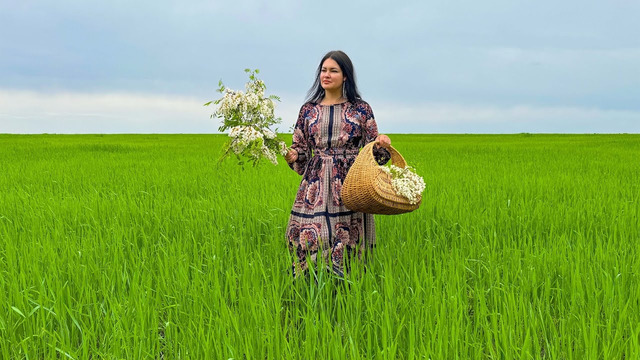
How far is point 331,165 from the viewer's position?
2680 millimetres

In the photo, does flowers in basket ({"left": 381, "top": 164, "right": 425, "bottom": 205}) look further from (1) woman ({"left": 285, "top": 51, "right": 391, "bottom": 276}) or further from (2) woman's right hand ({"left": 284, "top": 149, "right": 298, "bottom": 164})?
(2) woman's right hand ({"left": 284, "top": 149, "right": 298, "bottom": 164})

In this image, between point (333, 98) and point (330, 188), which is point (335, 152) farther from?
point (333, 98)

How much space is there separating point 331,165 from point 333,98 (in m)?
0.42

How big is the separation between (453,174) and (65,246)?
5500mm

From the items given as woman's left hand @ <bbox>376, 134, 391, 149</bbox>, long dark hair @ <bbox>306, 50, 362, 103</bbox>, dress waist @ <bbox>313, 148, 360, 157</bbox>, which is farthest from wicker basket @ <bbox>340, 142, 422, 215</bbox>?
long dark hair @ <bbox>306, 50, 362, 103</bbox>

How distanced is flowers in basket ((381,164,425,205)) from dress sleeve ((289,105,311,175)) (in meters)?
0.59

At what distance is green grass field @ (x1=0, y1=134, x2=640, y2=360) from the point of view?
191 centimetres

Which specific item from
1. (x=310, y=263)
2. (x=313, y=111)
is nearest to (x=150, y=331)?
(x=310, y=263)

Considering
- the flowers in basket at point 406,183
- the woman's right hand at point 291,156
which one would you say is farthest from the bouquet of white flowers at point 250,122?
the flowers in basket at point 406,183

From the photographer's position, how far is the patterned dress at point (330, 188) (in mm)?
2666

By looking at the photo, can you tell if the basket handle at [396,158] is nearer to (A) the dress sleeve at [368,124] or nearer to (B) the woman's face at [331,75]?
(A) the dress sleeve at [368,124]

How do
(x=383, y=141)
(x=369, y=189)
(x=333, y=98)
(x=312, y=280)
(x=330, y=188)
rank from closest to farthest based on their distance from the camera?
(x=369, y=189), (x=312, y=280), (x=383, y=141), (x=330, y=188), (x=333, y=98)

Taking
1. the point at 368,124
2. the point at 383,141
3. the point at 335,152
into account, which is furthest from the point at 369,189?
the point at 368,124

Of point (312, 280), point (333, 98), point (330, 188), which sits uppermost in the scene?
point (333, 98)
